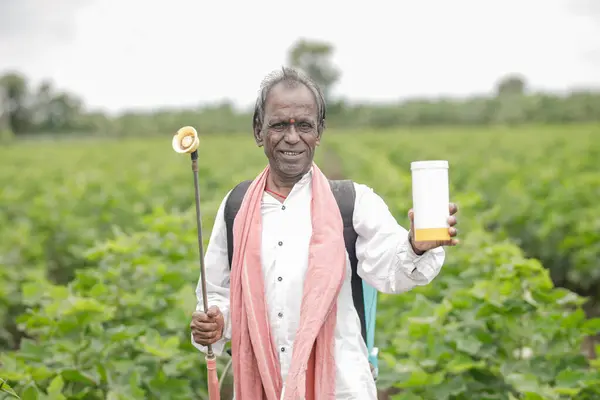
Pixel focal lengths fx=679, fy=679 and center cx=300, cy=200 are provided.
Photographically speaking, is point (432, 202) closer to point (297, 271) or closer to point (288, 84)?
point (297, 271)

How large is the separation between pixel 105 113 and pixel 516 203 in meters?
76.1

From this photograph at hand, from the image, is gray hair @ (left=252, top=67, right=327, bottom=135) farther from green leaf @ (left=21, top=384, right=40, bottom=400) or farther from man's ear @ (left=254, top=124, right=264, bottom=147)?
green leaf @ (left=21, top=384, right=40, bottom=400)

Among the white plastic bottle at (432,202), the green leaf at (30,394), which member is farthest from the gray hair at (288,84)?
the green leaf at (30,394)

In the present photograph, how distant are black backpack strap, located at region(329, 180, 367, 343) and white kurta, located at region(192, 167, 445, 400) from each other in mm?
19

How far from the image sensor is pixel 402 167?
Result: 19688 millimetres

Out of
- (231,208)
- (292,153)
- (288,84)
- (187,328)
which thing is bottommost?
(187,328)

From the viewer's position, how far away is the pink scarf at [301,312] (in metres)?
2.23

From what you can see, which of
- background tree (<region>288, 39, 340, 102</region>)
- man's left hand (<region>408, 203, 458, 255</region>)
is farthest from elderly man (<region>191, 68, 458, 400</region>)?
background tree (<region>288, 39, 340, 102</region>)

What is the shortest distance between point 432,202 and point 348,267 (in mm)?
534

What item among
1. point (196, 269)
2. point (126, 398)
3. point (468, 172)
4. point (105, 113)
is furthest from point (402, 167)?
point (105, 113)

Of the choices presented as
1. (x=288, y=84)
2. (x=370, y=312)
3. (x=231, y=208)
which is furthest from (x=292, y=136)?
(x=370, y=312)

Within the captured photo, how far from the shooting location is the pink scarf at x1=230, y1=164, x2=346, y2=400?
223cm

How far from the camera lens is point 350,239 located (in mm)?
2424

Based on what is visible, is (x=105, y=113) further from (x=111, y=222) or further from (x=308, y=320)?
(x=308, y=320)
